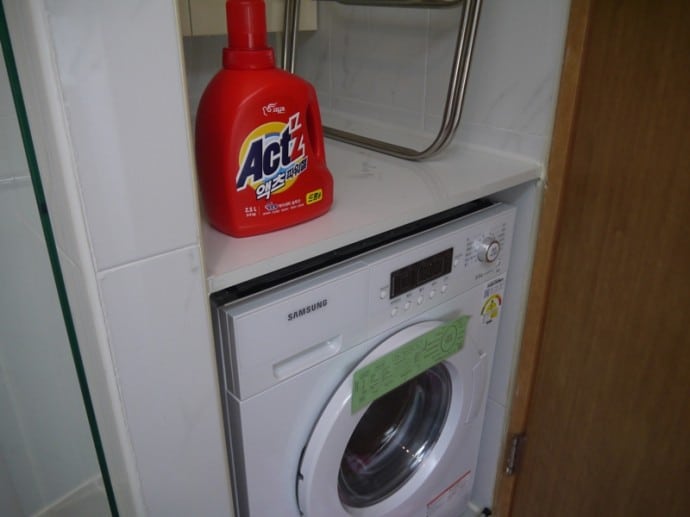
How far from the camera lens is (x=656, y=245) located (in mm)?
909

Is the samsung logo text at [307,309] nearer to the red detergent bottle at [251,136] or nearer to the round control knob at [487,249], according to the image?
the red detergent bottle at [251,136]

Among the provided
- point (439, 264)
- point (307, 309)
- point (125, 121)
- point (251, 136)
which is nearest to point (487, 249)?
point (439, 264)

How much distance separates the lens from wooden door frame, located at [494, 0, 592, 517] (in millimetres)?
908

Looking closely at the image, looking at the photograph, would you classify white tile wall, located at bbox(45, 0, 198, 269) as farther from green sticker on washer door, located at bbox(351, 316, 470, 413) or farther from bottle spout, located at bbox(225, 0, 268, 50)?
green sticker on washer door, located at bbox(351, 316, 470, 413)

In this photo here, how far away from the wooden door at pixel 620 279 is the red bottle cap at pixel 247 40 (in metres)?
0.50

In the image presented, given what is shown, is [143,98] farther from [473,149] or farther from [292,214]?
[473,149]

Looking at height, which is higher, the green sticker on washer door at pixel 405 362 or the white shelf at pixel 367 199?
the white shelf at pixel 367 199

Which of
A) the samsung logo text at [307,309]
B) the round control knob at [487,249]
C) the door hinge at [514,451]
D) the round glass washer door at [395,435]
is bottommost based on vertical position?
the door hinge at [514,451]

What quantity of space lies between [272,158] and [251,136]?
4 cm

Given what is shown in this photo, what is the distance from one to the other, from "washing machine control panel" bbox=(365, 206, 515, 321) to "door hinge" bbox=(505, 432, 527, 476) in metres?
0.42

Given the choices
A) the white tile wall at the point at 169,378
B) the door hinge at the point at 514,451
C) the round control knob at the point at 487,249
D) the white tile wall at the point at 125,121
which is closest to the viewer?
the white tile wall at the point at 125,121

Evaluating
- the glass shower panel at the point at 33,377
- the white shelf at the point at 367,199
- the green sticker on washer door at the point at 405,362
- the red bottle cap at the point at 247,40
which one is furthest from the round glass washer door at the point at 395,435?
the red bottle cap at the point at 247,40

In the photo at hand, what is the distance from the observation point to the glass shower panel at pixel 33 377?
2.04 ft

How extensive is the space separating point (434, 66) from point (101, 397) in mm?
843
